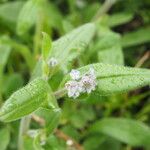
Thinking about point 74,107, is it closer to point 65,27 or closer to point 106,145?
point 106,145

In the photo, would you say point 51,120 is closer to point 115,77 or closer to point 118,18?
point 115,77

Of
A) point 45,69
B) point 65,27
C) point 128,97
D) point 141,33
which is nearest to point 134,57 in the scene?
point 141,33

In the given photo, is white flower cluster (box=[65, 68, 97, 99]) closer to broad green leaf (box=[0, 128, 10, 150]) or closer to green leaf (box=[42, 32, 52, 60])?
green leaf (box=[42, 32, 52, 60])

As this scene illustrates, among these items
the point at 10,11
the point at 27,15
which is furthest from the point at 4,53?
the point at 10,11

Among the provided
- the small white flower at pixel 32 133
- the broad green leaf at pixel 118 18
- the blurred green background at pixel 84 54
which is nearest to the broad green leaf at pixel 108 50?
the blurred green background at pixel 84 54

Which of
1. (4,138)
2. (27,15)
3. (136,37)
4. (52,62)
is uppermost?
(27,15)

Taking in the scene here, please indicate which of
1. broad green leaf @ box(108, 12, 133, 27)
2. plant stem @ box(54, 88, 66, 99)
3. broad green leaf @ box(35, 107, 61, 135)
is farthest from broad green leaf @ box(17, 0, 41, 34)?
plant stem @ box(54, 88, 66, 99)

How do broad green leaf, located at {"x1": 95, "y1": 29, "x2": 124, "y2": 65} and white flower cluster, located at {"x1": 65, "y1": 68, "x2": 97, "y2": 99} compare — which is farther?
broad green leaf, located at {"x1": 95, "y1": 29, "x2": 124, "y2": 65}
